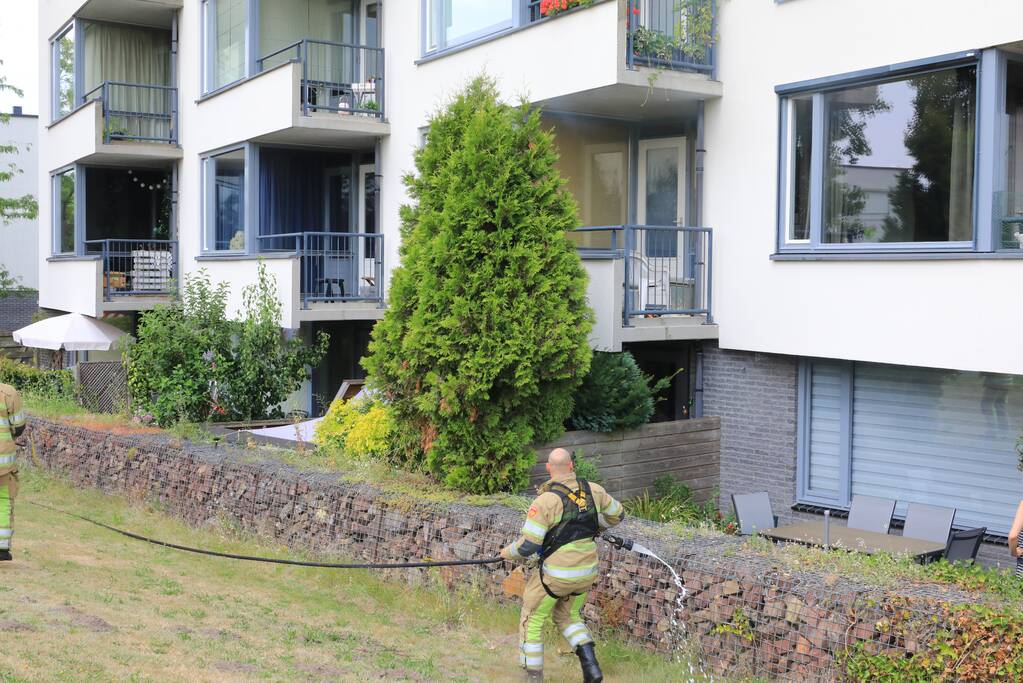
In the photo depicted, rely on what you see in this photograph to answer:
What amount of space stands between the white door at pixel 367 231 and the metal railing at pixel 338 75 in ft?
3.98

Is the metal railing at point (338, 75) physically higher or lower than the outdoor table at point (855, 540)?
higher

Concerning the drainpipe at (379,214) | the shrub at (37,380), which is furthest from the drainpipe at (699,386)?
the shrub at (37,380)

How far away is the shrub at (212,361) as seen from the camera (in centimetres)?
1504

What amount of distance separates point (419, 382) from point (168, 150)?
13.4 metres

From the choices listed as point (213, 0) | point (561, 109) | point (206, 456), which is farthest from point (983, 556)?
point (213, 0)

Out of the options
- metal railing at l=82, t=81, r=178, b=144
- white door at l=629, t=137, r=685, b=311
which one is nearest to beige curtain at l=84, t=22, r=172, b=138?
metal railing at l=82, t=81, r=178, b=144

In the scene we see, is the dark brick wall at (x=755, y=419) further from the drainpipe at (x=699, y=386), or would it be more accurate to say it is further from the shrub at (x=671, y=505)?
the shrub at (x=671, y=505)

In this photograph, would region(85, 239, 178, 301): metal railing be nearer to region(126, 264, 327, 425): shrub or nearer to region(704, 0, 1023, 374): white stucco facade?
region(126, 264, 327, 425): shrub

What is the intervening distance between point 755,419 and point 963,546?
11.8 feet

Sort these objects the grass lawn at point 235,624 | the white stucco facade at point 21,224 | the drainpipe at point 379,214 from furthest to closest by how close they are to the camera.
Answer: the white stucco facade at point 21,224 → the drainpipe at point 379,214 → the grass lawn at point 235,624

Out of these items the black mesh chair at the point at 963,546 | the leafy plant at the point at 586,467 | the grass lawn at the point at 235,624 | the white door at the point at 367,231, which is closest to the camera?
the grass lawn at the point at 235,624

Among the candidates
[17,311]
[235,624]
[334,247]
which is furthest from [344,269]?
[17,311]

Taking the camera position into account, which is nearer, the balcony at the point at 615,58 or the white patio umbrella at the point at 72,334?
the balcony at the point at 615,58

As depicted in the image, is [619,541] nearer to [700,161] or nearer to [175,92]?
[700,161]
